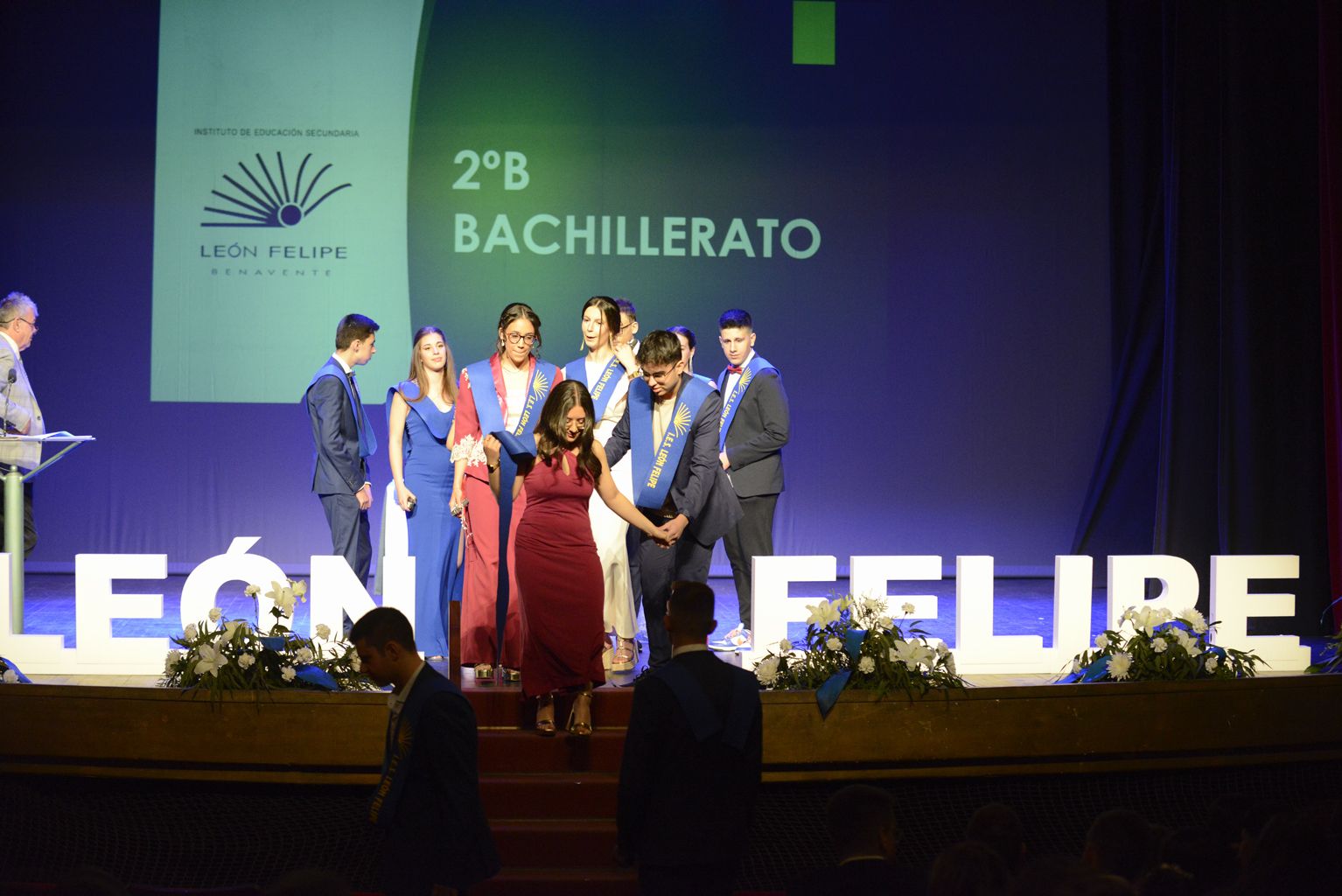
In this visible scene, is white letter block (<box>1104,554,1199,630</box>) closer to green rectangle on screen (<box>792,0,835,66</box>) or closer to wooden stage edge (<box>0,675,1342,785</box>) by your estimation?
wooden stage edge (<box>0,675,1342,785</box>)

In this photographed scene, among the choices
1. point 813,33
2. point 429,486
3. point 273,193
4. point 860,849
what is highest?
point 813,33

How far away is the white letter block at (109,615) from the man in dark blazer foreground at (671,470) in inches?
74.4

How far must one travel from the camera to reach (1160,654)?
16.0ft

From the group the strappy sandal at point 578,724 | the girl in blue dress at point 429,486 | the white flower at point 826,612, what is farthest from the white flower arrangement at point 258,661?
the white flower at point 826,612

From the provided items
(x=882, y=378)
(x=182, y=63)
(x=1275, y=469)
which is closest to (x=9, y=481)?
(x=182, y=63)

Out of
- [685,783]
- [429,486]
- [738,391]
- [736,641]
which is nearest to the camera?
[685,783]

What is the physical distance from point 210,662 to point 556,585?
3.93ft

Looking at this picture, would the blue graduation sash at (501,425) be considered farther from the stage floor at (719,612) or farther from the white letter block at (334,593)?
the stage floor at (719,612)

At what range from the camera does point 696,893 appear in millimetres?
2781

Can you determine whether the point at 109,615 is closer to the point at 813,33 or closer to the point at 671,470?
the point at 671,470

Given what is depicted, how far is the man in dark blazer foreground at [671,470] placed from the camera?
488 cm

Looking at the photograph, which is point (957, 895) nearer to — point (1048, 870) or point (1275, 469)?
point (1048, 870)

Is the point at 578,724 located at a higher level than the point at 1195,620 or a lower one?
lower

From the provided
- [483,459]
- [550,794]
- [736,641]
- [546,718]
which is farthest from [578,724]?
[736,641]
